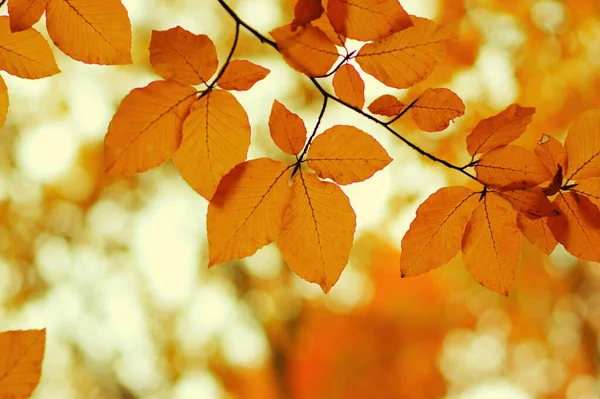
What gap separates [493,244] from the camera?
0.46 meters

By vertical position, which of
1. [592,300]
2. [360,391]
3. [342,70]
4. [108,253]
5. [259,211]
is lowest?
[108,253]

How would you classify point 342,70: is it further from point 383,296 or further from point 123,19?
point 383,296

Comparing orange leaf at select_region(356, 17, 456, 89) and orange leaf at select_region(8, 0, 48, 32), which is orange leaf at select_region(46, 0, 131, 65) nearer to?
orange leaf at select_region(8, 0, 48, 32)

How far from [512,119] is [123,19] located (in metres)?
0.38

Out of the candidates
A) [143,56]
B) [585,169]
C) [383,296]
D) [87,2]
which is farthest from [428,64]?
[383,296]

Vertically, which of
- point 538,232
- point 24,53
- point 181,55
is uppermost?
point 538,232

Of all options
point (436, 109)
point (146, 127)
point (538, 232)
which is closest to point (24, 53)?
point (146, 127)

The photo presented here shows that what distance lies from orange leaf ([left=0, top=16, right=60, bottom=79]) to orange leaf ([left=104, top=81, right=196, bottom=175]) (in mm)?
130

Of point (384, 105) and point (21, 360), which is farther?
point (384, 105)

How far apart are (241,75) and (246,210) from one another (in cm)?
12

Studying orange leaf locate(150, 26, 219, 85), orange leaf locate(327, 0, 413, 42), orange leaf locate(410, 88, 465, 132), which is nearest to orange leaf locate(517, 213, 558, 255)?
orange leaf locate(410, 88, 465, 132)

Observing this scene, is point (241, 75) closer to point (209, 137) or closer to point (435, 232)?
point (209, 137)

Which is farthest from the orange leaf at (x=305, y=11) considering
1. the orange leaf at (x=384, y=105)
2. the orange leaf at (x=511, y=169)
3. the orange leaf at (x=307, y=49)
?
the orange leaf at (x=511, y=169)

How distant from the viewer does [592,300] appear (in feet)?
11.9
